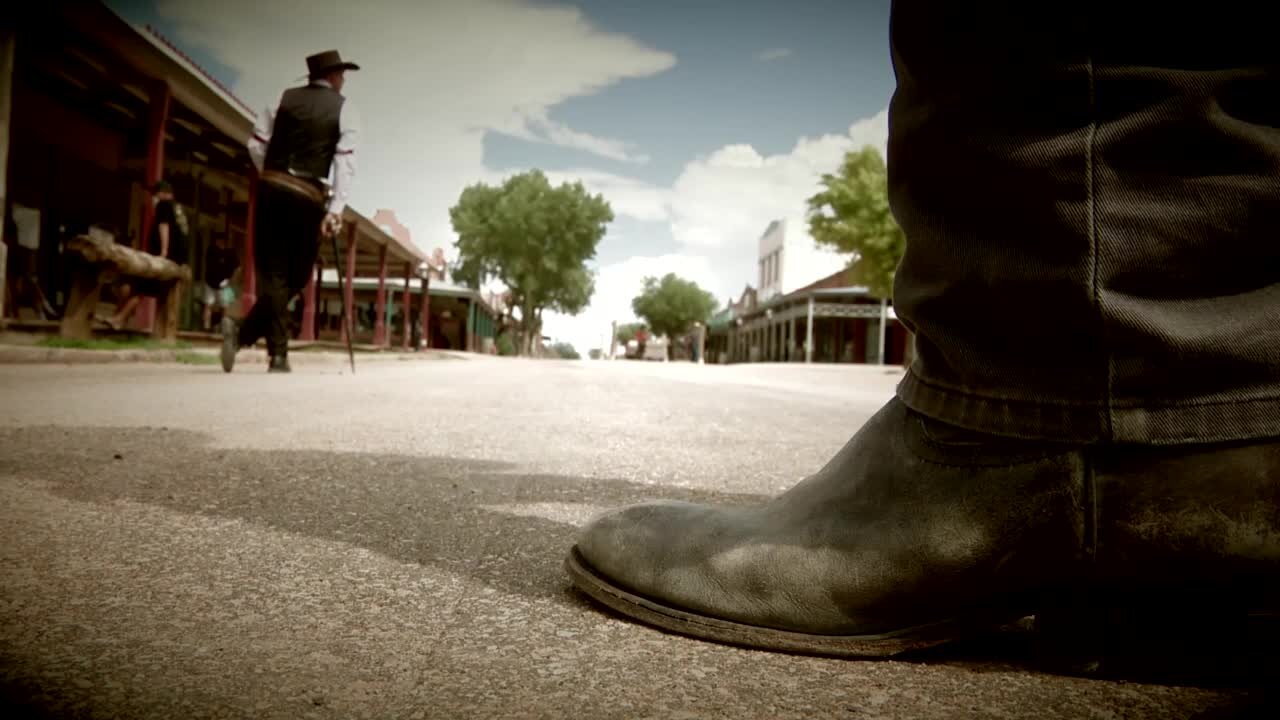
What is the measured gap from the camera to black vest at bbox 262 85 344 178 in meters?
5.69

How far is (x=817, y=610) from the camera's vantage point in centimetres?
78

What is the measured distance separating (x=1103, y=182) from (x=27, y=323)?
9170 mm

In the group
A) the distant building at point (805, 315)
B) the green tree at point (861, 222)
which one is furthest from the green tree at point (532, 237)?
the green tree at point (861, 222)

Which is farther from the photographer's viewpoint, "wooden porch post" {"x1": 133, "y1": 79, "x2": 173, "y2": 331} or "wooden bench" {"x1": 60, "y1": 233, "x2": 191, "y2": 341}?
"wooden porch post" {"x1": 133, "y1": 79, "x2": 173, "y2": 331}

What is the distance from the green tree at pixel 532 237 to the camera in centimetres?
3903

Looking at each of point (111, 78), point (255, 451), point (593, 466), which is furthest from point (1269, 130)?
Answer: point (111, 78)

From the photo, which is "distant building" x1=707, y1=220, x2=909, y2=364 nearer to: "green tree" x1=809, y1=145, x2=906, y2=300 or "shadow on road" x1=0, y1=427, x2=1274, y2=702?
"green tree" x1=809, y1=145, x2=906, y2=300

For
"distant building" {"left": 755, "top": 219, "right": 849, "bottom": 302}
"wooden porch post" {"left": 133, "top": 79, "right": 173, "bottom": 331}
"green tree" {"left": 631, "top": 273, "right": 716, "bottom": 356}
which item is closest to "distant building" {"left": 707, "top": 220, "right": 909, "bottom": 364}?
"distant building" {"left": 755, "top": 219, "right": 849, "bottom": 302}

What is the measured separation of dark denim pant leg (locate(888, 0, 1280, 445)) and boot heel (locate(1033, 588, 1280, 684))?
0.15m

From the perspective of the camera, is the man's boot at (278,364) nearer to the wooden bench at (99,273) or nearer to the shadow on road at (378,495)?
the wooden bench at (99,273)

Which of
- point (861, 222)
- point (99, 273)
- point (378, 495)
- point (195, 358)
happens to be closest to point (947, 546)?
point (378, 495)

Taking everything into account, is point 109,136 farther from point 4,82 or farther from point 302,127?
point 302,127

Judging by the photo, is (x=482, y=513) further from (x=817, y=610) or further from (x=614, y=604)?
(x=817, y=610)

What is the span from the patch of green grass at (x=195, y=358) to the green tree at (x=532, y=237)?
32195 mm
